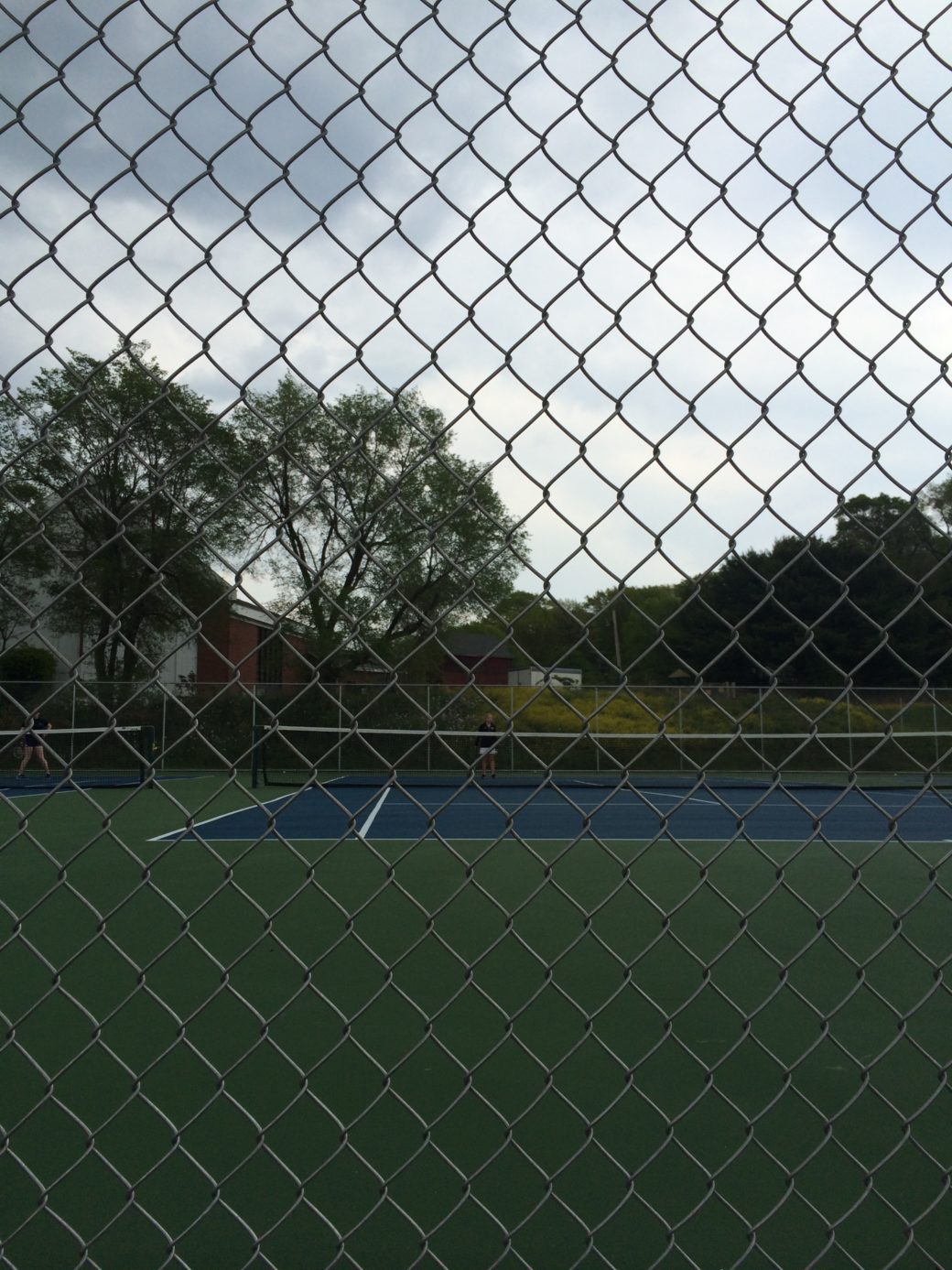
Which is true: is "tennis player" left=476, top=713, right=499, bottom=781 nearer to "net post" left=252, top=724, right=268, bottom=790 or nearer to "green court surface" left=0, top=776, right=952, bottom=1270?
"green court surface" left=0, top=776, right=952, bottom=1270

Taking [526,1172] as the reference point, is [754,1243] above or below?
above

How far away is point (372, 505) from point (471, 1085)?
4.18 feet

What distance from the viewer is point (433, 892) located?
634cm

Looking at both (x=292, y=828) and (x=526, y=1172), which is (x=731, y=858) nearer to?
(x=292, y=828)

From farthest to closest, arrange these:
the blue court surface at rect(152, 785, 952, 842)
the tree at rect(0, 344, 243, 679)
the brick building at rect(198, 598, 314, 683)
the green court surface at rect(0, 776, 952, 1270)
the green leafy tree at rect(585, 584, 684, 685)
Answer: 1. the blue court surface at rect(152, 785, 952, 842)
2. the green court surface at rect(0, 776, 952, 1270)
3. the brick building at rect(198, 598, 314, 683)
4. the green leafy tree at rect(585, 584, 684, 685)
5. the tree at rect(0, 344, 243, 679)

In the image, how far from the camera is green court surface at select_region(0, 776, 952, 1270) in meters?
1.96

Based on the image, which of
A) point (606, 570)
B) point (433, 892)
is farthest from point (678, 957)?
point (606, 570)

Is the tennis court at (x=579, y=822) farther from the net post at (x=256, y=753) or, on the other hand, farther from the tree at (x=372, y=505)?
the tree at (x=372, y=505)

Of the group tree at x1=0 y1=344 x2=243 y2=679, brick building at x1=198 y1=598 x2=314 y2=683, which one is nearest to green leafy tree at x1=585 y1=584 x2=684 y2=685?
brick building at x1=198 y1=598 x2=314 y2=683

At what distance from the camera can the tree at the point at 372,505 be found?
5.38 feet

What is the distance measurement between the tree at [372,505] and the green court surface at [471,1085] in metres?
0.49

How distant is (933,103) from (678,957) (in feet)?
11.9

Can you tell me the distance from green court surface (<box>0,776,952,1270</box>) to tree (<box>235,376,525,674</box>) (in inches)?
19.1

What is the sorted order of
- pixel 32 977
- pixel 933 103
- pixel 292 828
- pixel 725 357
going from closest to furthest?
pixel 725 357 → pixel 933 103 → pixel 32 977 → pixel 292 828
